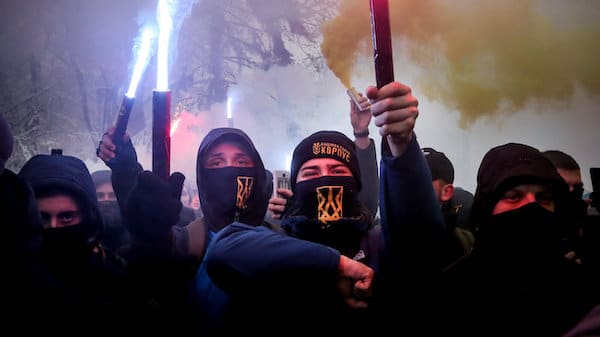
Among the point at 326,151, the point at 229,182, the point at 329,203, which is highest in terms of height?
the point at 326,151

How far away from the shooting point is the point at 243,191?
85.4 inches

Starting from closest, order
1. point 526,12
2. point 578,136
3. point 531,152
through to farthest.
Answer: point 531,152 < point 578,136 < point 526,12

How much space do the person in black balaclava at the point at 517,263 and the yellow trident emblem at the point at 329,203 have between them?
54cm

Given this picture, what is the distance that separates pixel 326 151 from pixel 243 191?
1.63 feet

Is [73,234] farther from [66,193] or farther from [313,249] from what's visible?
[313,249]

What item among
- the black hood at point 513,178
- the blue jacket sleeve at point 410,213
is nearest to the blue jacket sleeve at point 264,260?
the blue jacket sleeve at point 410,213

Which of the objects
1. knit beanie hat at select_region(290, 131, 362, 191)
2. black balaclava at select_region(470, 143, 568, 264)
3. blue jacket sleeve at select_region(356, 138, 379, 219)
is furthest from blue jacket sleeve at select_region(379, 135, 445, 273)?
blue jacket sleeve at select_region(356, 138, 379, 219)

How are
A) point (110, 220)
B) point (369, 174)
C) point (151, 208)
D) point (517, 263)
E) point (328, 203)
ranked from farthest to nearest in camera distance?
1. point (110, 220)
2. point (369, 174)
3. point (328, 203)
4. point (151, 208)
5. point (517, 263)

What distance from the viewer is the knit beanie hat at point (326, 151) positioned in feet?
6.54

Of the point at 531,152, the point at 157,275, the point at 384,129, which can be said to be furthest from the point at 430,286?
the point at 157,275

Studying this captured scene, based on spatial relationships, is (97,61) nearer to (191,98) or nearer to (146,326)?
(191,98)

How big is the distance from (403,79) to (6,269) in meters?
9.18

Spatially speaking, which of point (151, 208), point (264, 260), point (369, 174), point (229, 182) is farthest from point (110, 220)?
point (264, 260)

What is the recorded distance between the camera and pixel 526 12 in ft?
25.4
